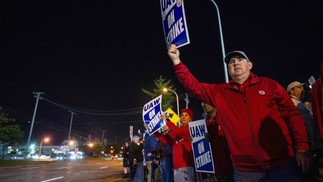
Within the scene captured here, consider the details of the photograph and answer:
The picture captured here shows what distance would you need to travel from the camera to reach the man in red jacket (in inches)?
94.7

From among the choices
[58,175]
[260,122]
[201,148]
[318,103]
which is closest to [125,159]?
[58,175]

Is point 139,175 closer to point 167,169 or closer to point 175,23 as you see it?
point 167,169

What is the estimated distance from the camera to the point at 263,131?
248 cm

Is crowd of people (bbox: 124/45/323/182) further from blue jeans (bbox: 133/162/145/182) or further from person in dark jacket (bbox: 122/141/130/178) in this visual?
person in dark jacket (bbox: 122/141/130/178)

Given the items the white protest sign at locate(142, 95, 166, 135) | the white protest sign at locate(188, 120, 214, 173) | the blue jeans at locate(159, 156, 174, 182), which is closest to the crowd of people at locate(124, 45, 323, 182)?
the white protest sign at locate(188, 120, 214, 173)

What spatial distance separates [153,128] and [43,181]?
26.3 ft

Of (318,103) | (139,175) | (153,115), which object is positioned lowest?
(139,175)

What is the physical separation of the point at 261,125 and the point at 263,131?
0.06 m

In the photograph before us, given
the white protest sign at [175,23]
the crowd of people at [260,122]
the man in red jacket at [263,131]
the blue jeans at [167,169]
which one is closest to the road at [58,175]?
the blue jeans at [167,169]

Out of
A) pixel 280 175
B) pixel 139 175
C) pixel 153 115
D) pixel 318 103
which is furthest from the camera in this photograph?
pixel 139 175

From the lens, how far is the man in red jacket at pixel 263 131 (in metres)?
2.41

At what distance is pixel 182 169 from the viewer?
16.1 ft

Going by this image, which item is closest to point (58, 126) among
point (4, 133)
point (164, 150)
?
point (4, 133)

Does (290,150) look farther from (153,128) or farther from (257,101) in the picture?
(153,128)
